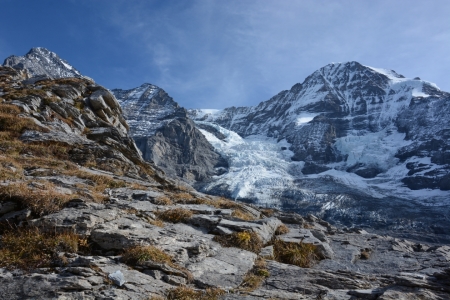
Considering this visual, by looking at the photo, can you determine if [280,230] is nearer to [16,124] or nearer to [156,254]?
[156,254]

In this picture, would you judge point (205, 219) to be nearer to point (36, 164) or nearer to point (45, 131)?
point (36, 164)

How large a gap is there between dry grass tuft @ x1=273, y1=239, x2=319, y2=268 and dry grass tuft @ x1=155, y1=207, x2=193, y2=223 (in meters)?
3.83

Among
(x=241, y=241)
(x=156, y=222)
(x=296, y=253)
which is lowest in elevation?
(x=296, y=253)

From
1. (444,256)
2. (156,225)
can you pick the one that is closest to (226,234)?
(156,225)

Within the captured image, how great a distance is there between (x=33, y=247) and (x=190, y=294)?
4194 millimetres

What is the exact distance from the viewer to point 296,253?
1257 centimetres

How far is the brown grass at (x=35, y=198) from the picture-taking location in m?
10.2

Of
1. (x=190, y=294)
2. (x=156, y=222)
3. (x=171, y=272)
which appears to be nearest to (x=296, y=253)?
(x=156, y=222)

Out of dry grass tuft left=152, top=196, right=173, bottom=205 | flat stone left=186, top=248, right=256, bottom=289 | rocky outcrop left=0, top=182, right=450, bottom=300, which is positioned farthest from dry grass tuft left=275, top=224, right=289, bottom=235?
dry grass tuft left=152, top=196, right=173, bottom=205

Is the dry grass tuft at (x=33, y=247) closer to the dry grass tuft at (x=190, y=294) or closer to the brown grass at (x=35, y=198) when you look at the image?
the brown grass at (x=35, y=198)

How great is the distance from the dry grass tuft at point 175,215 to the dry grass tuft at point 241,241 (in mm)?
2011

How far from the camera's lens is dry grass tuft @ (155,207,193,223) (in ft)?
43.6

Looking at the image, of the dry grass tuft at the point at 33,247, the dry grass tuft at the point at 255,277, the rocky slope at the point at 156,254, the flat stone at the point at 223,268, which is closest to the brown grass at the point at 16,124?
the rocky slope at the point at 156,254

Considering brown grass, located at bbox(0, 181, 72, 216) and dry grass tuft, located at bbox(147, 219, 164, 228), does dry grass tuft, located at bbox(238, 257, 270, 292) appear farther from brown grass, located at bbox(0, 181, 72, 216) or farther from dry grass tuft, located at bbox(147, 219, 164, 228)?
brown grass, located at bbox(0, 181, 72, 216)
